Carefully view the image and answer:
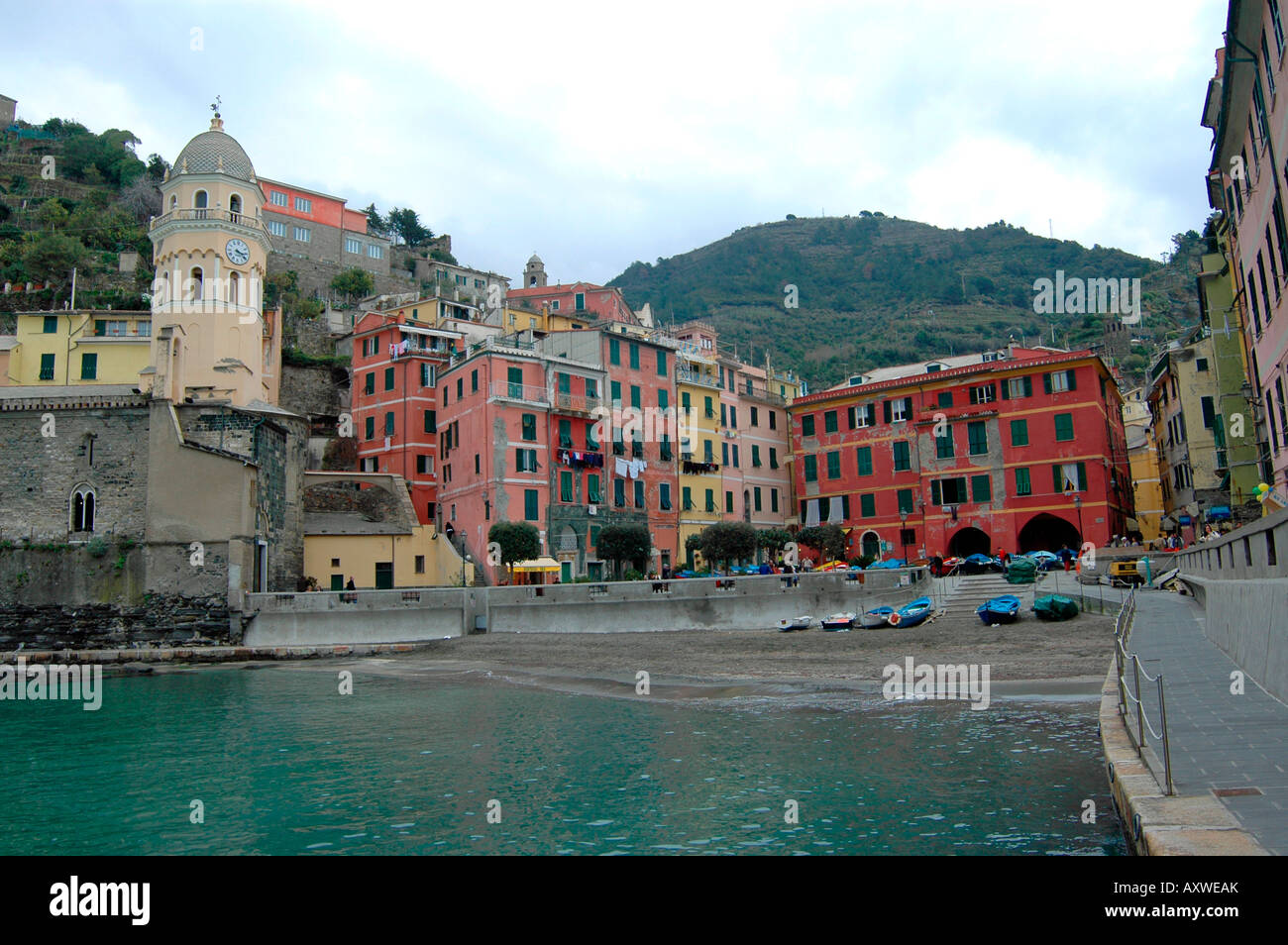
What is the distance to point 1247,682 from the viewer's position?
12.5 metres

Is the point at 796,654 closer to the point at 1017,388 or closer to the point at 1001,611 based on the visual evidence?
the point at 1001,611

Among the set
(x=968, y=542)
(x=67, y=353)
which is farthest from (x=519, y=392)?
(x=67, y=353)

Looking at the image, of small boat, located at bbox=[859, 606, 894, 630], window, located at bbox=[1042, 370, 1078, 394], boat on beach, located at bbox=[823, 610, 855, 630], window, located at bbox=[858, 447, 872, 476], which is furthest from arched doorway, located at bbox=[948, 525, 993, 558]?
boat on beach, located at bbox=[823, 610, 855, 630]

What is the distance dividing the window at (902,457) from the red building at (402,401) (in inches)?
1142

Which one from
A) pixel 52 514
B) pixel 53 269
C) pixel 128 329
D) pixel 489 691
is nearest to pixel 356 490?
pixel 52 514

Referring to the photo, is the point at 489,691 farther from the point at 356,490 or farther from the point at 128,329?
the point at 128,329

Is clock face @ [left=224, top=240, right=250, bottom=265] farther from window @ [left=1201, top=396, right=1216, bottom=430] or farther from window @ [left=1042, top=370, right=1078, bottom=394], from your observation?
window @ [left=1201, top=396, right=1216, bottom=430]

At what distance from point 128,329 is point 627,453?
34.7 meters

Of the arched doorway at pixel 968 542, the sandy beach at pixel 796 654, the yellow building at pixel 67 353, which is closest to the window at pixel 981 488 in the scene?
the arched doorway at pixel 968 542

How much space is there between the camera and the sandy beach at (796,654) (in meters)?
23.8

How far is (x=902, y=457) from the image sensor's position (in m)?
54.2

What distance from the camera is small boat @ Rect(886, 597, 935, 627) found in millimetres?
31516

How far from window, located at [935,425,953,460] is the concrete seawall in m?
16.7
